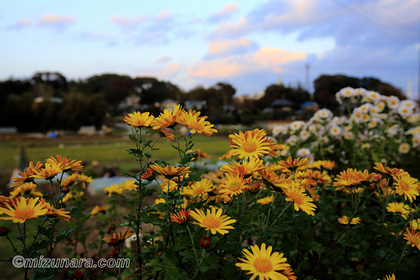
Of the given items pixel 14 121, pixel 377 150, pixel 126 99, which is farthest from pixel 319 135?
pixel 126 99

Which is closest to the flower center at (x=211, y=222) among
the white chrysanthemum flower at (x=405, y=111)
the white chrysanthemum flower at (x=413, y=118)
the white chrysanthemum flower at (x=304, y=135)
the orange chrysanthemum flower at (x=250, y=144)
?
the orange chrysanthemum flower at (x=250, y=144)

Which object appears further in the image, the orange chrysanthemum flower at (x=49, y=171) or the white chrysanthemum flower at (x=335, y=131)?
the white chrysanthemum flower at (x=335, y=131)

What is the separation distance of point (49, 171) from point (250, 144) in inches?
24.9

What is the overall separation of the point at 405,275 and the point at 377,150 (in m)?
1.66

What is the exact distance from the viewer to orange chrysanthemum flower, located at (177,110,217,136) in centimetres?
92

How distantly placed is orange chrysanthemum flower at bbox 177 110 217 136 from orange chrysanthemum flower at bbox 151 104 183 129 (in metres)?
0.02

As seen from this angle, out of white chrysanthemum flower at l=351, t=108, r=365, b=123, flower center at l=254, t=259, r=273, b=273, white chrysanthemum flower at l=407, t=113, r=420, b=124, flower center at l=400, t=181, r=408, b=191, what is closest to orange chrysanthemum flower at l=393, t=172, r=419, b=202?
flower center at l=400, t=181, r=408, b=191

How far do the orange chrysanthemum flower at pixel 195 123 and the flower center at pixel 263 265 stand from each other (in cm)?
41

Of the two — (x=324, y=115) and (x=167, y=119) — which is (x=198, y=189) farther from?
(x=324, y=115)

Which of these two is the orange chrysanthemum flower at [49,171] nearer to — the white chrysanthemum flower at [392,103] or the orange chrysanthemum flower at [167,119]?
the orange chrysanthemum flower at [167,119]

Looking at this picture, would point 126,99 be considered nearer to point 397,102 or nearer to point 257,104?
point 257,104

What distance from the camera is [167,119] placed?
37.0 inches

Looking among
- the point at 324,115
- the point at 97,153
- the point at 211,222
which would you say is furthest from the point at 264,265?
the point at 97,153

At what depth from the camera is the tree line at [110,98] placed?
77.8ft
